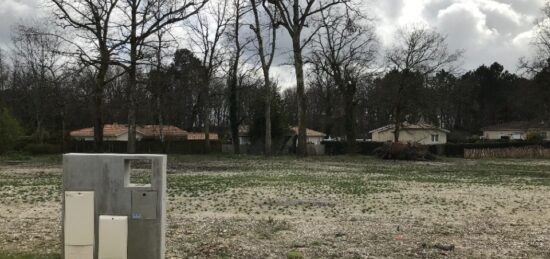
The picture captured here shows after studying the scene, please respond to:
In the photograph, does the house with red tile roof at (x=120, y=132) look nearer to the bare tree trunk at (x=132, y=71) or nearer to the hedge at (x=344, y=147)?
the hedge at (x=344, y=147)

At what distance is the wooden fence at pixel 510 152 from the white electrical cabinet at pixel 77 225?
51.2m

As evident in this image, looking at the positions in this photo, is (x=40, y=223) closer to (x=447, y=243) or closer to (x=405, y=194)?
(x=447, y=243)

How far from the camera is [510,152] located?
56188mm

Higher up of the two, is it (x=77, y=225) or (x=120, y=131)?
(x=120, y=131)

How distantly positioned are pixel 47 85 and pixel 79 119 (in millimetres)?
33903

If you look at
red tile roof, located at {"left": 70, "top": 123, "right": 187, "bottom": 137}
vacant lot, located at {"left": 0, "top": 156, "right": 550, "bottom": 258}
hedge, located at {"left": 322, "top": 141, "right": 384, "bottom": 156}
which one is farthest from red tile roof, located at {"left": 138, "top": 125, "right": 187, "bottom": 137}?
vacant lot, located at {"left": 0, "top": 156, "right": 550, "bottom": 258}

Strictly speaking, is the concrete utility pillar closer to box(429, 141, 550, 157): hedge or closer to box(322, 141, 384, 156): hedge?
box(322, 141, 384, 156): hedge

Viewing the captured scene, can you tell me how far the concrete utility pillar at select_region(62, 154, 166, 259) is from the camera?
21.7 feet

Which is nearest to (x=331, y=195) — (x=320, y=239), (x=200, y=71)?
(x=320, y=239)

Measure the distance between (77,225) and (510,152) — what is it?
55.0 m

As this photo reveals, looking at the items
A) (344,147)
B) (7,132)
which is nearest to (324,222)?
(7,132)

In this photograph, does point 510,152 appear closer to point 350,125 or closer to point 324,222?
point 350,125

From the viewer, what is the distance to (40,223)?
10.5 metres

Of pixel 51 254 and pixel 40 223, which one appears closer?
pixel 51 254
